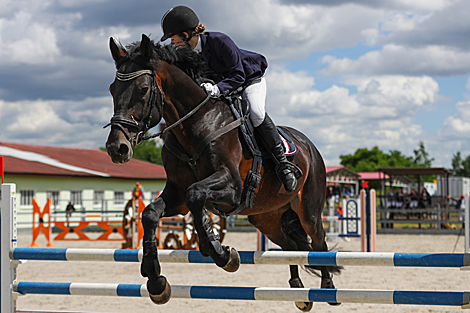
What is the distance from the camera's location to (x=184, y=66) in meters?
3.82

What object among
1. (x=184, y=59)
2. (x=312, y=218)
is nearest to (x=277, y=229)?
(x=312, y=218)

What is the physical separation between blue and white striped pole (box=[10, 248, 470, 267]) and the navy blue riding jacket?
120 centimetres

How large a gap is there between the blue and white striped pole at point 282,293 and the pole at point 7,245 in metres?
0.21

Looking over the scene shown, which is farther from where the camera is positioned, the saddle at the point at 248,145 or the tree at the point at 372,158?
the tree at the point at 372,158

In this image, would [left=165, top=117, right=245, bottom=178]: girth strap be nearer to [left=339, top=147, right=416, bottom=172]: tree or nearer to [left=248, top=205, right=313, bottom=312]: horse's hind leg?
[left=248, top=205, right=313, bottom=312]: horse's hind leg

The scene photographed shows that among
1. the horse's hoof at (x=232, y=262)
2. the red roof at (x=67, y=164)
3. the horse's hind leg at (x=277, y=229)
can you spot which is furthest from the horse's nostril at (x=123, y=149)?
the red roof at (x=67, y=164)

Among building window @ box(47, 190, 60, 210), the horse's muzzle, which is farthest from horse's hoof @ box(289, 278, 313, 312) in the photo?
building window @ box(47, 190, 60, 210)

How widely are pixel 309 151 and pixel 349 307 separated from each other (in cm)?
281

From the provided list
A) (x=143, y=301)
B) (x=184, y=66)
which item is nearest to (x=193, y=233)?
(x=143, y=301)

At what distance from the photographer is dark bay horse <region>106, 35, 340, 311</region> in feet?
10.7

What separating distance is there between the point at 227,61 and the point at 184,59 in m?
0.32

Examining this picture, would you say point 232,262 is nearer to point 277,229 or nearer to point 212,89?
point 212,89

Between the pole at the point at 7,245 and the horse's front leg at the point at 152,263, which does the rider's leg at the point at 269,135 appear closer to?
the horse's front leg at the point at 152,263

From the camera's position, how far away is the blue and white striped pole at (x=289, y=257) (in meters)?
3.24
